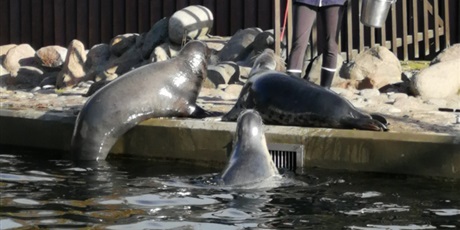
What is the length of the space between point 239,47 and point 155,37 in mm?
1649

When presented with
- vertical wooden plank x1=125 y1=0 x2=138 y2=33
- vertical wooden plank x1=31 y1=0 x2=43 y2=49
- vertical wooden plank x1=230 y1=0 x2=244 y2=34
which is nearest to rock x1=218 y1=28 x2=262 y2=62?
vertical wooden plank x1=230 y1=0 x2=244 y2=34

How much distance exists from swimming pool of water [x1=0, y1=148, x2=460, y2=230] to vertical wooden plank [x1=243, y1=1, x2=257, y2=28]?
315 inches

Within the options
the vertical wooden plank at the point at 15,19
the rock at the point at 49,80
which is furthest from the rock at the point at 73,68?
the vertical wooden plank at the point at 15,19

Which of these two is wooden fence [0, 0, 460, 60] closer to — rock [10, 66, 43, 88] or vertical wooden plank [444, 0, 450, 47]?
vertical wooden plank [444, 0, 450, 47]

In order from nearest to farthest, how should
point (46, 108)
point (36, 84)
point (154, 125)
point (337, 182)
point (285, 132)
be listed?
point (337, 182) → point (285, 132) → point (154, 125) → point (46, 108) → point (36, 84)

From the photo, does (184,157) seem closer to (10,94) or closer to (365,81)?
(365,81)

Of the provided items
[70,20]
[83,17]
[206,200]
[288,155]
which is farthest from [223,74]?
[70,20]

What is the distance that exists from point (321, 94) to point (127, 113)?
1802 millimetres

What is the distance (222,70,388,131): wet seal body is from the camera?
28.2 ft

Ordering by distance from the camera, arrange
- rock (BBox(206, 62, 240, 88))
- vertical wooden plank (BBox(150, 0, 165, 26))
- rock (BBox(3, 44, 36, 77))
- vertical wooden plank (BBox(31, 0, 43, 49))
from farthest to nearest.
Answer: vertical wooden plank (BBox(31, 0, 43, 49)) → vertical wooden plank (BBox(150, 0, 165, 26)) → rock (BBox(3, 44, 36, 77)) → rock (BBox(206, 62, 240, 88))

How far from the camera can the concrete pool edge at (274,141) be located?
780cm

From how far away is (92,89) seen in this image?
41.1 ft

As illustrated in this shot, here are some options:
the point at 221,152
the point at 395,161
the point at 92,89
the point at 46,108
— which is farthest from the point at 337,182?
the point at 92,89

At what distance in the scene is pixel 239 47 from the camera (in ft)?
48.1
